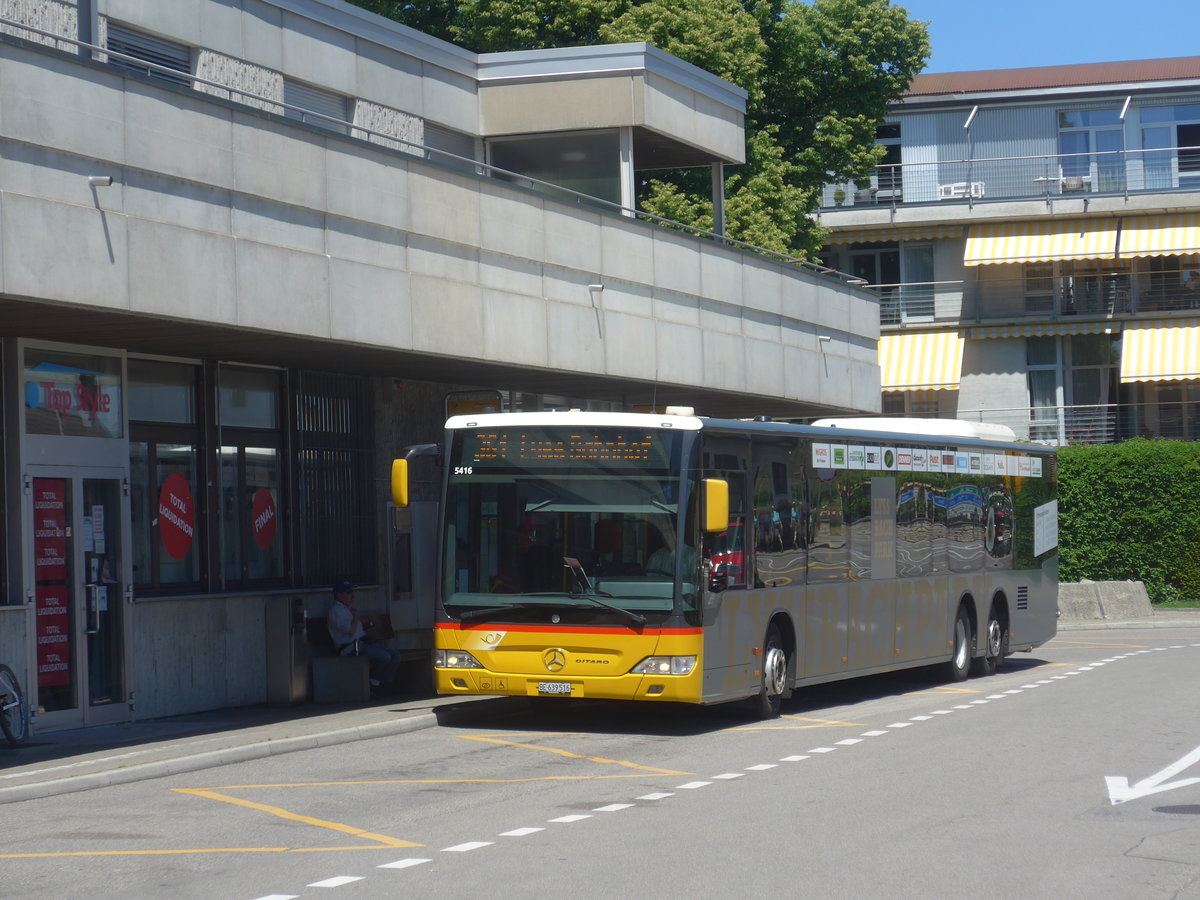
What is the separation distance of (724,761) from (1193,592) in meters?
31.0

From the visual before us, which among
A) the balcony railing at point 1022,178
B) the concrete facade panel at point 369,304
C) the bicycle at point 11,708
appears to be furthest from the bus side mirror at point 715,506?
the balcony railing at point 1022,178

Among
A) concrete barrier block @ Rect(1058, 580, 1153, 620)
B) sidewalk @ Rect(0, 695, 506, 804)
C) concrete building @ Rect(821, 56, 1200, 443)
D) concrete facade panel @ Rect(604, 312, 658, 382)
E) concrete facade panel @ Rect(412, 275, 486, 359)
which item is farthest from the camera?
concrete building @ Rect(821, 56, 1200, 443)

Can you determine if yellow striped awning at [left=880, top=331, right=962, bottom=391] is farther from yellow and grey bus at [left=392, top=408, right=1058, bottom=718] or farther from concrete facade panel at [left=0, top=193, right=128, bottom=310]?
concrete facade panel at [left=0, top=193, right=128, bottom=310]

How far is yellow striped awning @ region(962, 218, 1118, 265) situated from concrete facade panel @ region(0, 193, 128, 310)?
36304mm

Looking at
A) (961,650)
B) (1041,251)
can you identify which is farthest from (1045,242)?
(961,650)

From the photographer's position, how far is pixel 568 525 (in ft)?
51.0

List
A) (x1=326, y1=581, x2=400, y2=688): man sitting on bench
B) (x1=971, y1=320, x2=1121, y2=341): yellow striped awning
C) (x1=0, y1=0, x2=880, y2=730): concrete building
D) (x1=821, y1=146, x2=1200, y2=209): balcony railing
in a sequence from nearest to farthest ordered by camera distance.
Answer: (x1=0, y1=0, x2=880, y2=730): concrete building, (x1=326, y1=581, x2=400, y2=688): man sitting on bench, (x1=971, y1=320, x2=1121, y2=341): yellow striped awning, (x1=821, y1=146, x2=1200, y2=209): balcony railing

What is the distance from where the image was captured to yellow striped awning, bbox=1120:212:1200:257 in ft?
151

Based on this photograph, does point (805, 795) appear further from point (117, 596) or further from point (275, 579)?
point (275, 579)

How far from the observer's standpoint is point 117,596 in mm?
16766

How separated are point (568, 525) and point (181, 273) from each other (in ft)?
13.6

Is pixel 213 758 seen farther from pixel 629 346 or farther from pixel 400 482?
pixel 629 346

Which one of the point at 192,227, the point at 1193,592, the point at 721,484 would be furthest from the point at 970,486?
the point at 1193,592

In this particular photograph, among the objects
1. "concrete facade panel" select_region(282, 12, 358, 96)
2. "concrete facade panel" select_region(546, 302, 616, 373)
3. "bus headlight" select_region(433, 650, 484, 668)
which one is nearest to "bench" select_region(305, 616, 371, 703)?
"bus headlight" select_region(433, 650, 484, 668)
